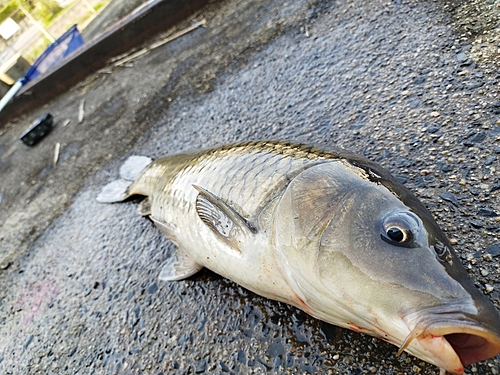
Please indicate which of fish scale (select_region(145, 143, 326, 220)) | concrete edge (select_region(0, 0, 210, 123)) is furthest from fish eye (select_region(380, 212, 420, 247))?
concrete edge (select_region(0, 0, 210, 123))

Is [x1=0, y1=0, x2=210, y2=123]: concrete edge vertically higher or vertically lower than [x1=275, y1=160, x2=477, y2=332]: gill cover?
higher

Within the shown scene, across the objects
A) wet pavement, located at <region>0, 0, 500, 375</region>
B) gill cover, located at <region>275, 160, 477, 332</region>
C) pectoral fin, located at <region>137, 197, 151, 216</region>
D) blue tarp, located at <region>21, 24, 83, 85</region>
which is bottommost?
wet pavement, located at <region>0, 0, 500, 375</region>

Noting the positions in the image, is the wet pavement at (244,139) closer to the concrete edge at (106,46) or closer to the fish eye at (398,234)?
the fish eye at (398,234)

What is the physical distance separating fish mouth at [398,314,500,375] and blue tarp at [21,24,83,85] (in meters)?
8.70

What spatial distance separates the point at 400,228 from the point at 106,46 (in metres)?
6.81

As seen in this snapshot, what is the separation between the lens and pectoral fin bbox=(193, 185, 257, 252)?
6.32ft

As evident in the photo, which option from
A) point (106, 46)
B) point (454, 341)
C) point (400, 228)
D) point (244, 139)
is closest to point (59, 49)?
point (106, 46)

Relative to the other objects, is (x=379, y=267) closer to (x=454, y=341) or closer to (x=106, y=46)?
(x=454, y=341)

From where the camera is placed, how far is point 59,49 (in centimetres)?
779

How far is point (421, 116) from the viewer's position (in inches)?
103

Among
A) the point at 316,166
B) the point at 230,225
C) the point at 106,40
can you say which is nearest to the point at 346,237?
the point at 316,166

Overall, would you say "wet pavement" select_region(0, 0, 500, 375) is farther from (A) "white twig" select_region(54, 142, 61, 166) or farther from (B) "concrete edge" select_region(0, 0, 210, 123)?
(B) "concrete edge" select_region(0, 0, 210, 123)

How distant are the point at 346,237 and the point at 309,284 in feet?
0.92

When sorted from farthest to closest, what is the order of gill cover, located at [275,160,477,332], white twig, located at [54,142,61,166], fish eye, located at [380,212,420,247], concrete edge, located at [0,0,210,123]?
concrete edge, located at [0,0,210,123]
white twig, located at [54,142,61,166]
fish eye, located at [380,212,420,247]
gill cover, located at [275,160,477,332]
